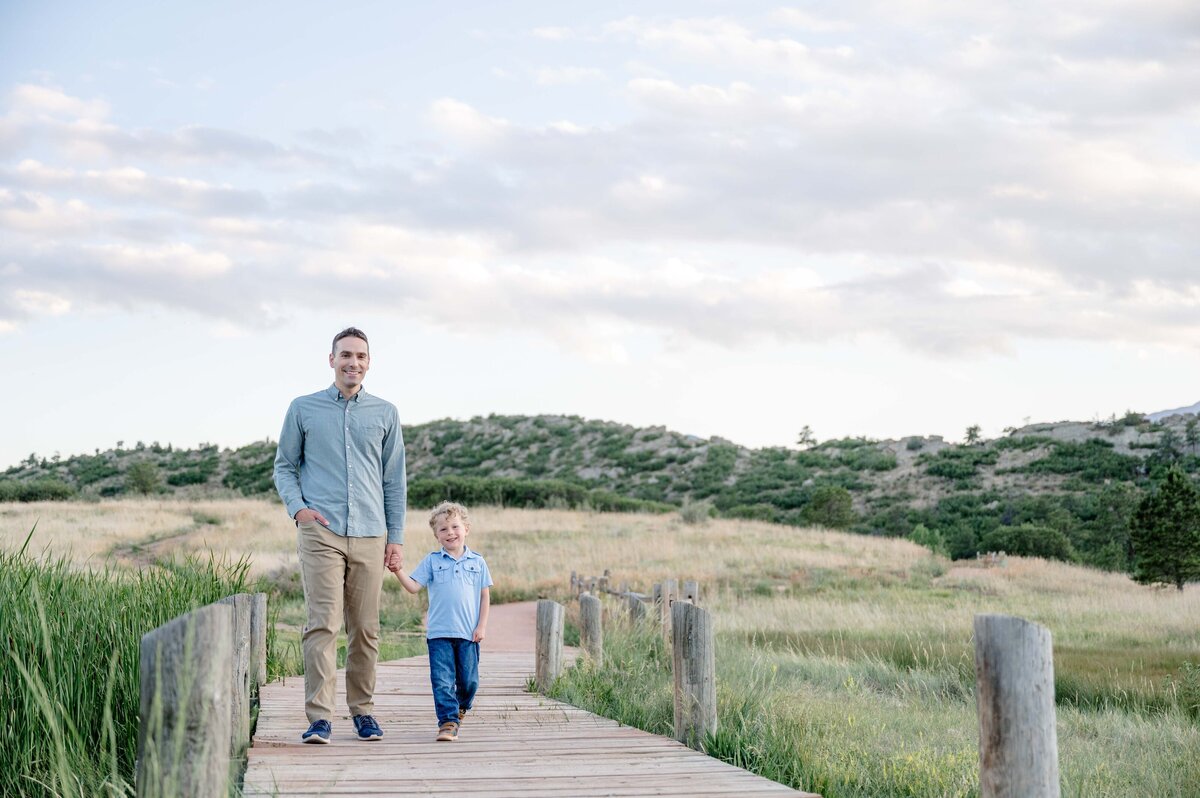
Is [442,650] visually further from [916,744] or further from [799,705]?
[916,744]

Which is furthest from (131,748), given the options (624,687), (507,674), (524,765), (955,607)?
(955,607)

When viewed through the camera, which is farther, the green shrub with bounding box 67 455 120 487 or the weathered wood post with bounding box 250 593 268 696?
Answer: the green shrub with bounding box 67 455 120 487

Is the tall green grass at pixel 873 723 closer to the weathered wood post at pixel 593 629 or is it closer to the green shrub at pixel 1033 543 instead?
the weathered wood post at pixel 593 629

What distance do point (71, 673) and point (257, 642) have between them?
3017 mm

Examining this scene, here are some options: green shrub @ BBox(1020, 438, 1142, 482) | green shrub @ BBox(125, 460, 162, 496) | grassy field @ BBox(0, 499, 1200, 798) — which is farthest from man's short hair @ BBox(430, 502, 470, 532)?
green shrub @ BBox(125, 460, 162, 496)

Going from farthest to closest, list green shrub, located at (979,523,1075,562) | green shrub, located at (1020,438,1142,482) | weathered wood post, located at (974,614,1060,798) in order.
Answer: green shrub, located at (1020,438,1142,482)
green shrub, located at (979,523,1075,562)
weathered wood post, located at (974,614,1060,798)

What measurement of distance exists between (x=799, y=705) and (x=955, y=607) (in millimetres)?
14768

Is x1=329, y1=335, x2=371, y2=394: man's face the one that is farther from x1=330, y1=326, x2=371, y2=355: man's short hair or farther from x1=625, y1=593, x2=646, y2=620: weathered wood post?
x1=625, y1=593, x2=646, y2=620: weathered wood post

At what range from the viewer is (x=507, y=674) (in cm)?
1041

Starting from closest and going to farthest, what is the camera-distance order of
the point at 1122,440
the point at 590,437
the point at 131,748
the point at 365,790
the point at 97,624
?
the point at 365,790 → the point at 131,748 → the point at 97,624 → the point at 1122,440 → the point at 590,437

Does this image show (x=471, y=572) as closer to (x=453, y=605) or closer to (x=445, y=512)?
(x=453, y=605)

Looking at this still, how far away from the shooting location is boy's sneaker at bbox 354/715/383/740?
6.50 m

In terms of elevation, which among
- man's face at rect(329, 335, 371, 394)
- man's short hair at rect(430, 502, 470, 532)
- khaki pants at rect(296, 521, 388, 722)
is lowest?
khaki pants at rect(296, 521, 388, 722)

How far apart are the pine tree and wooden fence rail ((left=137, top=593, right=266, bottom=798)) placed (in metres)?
25.2
